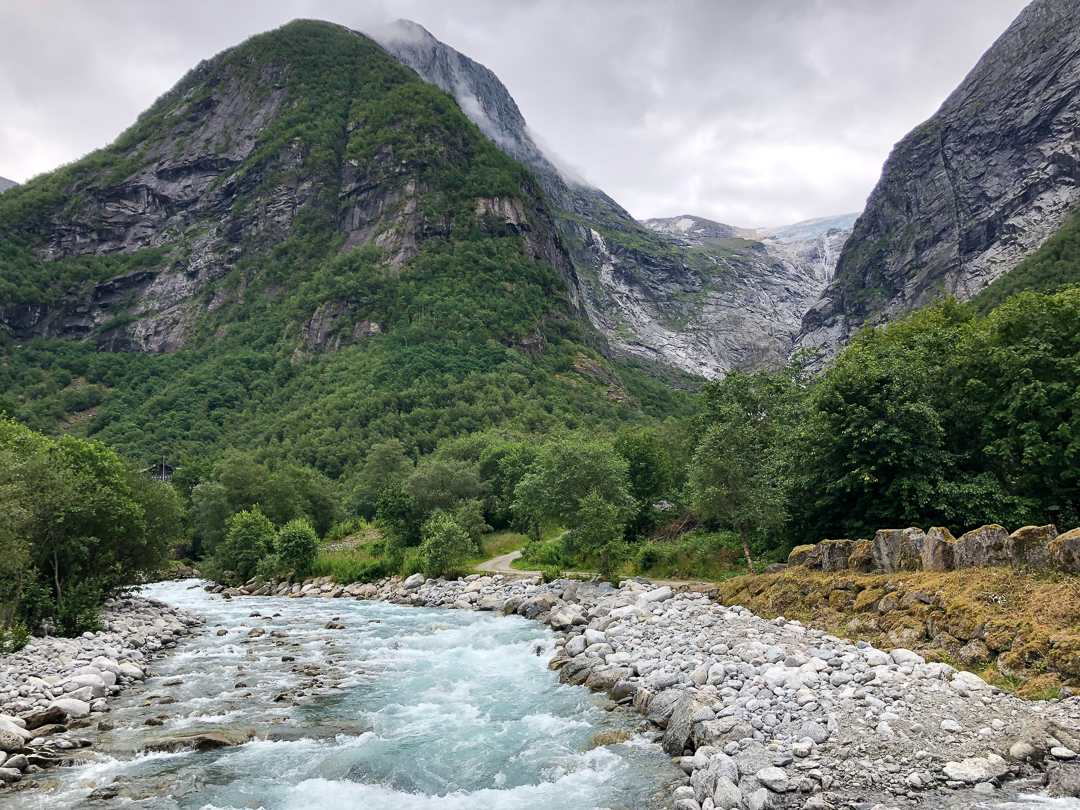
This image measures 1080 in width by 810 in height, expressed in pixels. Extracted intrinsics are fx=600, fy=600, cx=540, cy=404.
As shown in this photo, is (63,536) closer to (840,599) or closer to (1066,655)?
(840,599)

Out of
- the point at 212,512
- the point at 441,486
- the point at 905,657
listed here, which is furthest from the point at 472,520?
the point at 905,657

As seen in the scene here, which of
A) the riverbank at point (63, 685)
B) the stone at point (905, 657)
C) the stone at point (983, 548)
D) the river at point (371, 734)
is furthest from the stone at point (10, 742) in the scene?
the stone at point (983, 548)

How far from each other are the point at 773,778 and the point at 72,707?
708 inches

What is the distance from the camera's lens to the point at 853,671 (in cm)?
1383

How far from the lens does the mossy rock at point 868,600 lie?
17453 millimetres

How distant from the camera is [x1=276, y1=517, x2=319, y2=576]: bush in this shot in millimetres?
50969

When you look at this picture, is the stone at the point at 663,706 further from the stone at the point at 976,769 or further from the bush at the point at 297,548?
the bush at the point at 297,548

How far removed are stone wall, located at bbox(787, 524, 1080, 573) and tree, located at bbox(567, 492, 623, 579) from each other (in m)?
14.9

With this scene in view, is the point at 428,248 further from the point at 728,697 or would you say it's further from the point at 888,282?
the point at 728,697

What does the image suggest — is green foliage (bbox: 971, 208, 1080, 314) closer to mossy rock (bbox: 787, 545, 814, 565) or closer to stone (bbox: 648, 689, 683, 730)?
mossy rock (bbox: 787, 545, 814, 565)

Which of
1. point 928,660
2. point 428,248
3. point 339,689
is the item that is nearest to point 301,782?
point 339,689

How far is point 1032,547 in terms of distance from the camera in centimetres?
1437

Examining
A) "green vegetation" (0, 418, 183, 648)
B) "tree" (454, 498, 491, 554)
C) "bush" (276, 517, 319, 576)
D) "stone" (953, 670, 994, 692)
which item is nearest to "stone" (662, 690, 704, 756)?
"stone" (953, 670, 994, 692)

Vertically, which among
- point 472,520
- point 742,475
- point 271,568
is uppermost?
point 742,475
